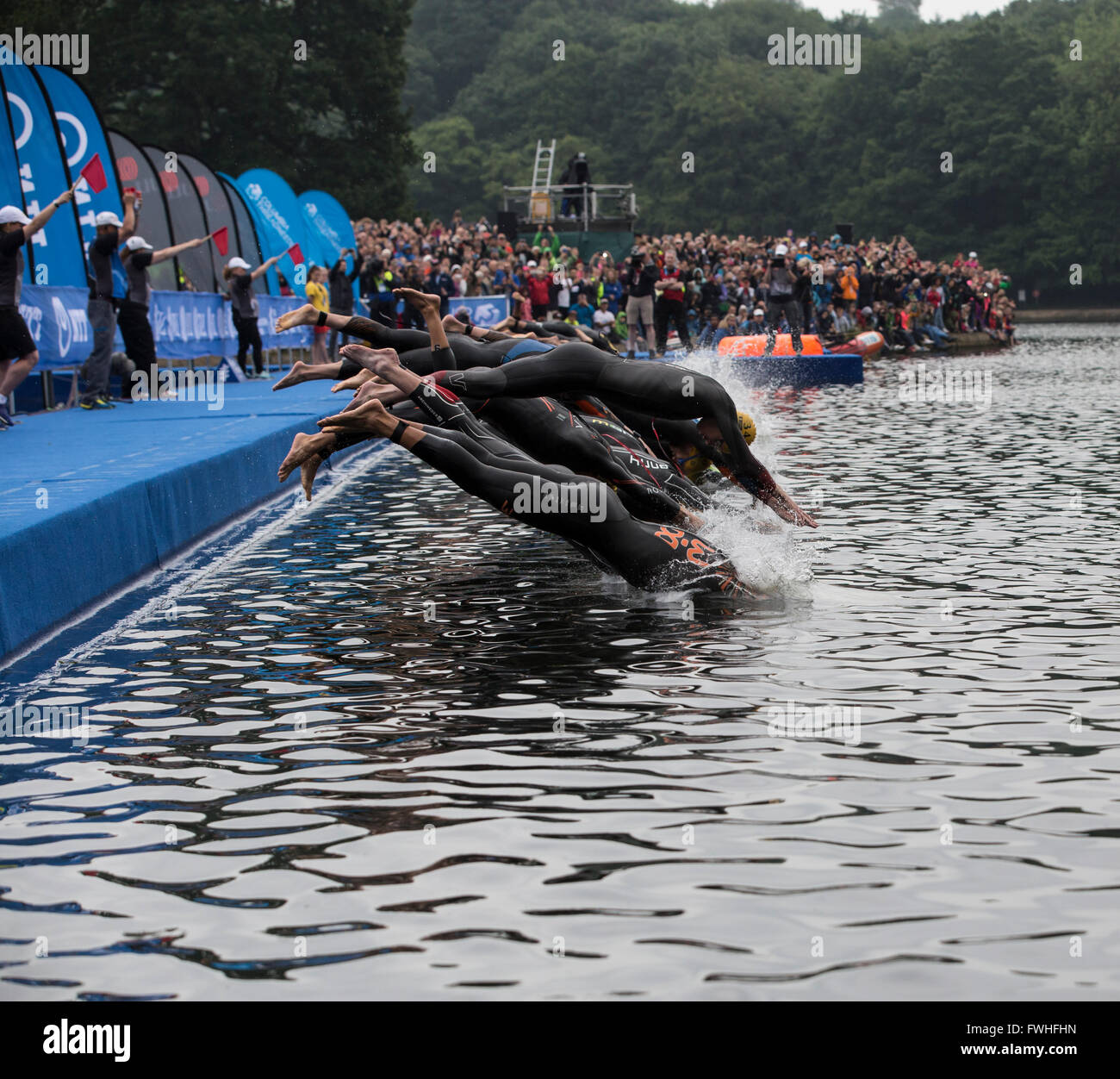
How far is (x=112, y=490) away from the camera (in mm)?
10445

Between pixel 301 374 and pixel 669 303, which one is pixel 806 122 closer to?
pixel 669 303

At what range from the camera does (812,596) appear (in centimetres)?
911

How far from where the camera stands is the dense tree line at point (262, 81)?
211 ft

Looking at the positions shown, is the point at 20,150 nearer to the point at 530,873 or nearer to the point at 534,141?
the point at 530,873

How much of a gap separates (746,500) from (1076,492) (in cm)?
272

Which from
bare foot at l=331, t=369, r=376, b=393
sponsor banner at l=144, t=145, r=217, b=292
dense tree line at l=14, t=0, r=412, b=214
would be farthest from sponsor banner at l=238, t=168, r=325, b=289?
dense tree line at l=14, t=0, r=412, b=214

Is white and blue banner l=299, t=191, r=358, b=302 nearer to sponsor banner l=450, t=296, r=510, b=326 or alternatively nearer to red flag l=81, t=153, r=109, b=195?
sponsor banner l=450, t=296, r=510, b=326

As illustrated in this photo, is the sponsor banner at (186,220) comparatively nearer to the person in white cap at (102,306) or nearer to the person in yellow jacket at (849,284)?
the person in white cap at (102,306)

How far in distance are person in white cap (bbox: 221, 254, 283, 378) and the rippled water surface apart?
15456 mm

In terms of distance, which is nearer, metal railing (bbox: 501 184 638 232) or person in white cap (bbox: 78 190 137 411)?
person in white cap (bbox: 78 190 137 411)

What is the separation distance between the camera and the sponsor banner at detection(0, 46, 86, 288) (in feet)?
64.1

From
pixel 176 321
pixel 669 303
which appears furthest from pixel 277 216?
pixel 176 321

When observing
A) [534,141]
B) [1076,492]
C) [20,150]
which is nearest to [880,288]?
[20,150]

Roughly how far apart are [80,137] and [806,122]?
9646 centimetres
